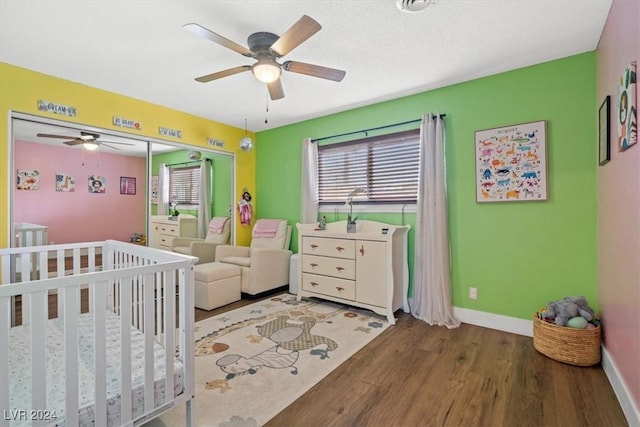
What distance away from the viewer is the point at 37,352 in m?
1.03

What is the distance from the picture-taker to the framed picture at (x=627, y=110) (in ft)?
4.87

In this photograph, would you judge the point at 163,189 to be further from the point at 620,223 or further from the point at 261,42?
the point at 620,223

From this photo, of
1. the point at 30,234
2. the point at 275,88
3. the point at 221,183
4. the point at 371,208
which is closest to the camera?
the point at 275,88

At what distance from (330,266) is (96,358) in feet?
7.93

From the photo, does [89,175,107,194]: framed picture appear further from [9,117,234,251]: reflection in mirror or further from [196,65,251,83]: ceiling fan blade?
[196,65,251,83]: ceiling fan blade

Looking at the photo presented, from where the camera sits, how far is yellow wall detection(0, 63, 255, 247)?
8.32 ft

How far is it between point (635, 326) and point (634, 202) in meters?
0.62

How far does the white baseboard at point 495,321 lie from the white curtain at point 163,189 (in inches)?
138

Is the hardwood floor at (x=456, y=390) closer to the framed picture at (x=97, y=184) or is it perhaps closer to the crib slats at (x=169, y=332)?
the crib slats at (x=169, y=332)

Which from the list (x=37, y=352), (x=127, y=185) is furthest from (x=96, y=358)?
(x=127, y=185)

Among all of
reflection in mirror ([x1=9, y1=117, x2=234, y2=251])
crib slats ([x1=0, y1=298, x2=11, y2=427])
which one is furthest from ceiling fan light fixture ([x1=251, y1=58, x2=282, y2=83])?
reflection in mirror ([x1=9, y1=117, x2=234, y2=251])

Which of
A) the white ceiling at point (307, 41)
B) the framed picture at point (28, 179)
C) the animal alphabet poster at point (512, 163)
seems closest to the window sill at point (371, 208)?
the animal alphabet poster at point (512, 163)

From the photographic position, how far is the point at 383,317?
10.1 ft

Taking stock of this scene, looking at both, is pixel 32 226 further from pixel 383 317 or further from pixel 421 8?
pixel 421 8
